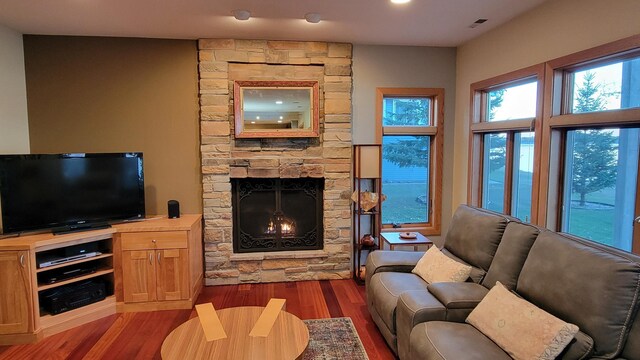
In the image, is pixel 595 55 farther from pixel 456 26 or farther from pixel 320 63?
pixel 320 63

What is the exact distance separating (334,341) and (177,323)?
4.77ft

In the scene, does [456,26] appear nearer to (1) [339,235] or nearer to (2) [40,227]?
(1) [339,235]

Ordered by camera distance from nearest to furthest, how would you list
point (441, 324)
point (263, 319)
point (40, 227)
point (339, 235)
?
point (441, 324)
point (263, 319)
point (40, 227)
point (339, 235)

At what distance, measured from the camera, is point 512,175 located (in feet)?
12.1

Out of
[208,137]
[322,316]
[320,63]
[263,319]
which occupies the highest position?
[320,63]

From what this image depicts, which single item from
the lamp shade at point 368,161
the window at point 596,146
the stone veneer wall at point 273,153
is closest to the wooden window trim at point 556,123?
the window at point 596,146

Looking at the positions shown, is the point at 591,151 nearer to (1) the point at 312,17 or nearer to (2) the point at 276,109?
(1) the point at 312,17

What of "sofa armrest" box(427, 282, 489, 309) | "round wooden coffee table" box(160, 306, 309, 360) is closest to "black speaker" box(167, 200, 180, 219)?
"round wooden coffee table" box(160, 306, 309, 360)

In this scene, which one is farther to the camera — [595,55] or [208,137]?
[208,137]

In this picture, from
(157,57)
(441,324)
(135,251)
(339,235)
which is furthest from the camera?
(339,235)

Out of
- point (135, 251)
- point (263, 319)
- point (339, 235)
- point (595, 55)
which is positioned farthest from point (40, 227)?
point (595, 55)

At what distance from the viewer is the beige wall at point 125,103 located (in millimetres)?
3855

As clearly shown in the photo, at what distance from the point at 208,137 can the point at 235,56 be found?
0.93m

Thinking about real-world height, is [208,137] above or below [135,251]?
above
